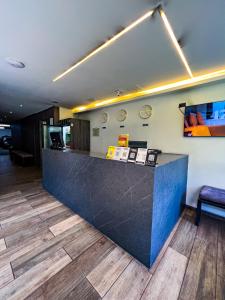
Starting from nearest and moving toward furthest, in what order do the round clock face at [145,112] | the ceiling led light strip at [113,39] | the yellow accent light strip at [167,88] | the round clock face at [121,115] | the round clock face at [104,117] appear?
the ceiling led light strip at [113,39] → the yellow accent light strip at [167,88] → the round clock face at [145,112] → the round clock face at [121,115] → the round clock face at [104,117]

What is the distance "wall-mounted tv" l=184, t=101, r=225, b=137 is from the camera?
2.20 m

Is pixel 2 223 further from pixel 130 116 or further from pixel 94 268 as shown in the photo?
pixel 130 116

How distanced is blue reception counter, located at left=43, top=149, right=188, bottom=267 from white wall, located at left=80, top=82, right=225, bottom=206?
1128mm

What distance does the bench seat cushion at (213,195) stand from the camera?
1855 mm

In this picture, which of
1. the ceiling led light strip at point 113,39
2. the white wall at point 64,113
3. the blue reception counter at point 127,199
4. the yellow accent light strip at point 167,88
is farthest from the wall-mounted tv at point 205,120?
the white wall at point 64,113

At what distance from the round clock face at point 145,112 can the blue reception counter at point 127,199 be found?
174 centimetres

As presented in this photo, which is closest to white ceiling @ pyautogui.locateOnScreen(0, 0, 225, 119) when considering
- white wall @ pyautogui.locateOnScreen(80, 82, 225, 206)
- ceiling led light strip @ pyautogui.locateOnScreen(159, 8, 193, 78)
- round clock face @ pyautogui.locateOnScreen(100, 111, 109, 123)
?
ceiling led light strip @ pyautogui.locateOnScreen(159, 8, 193, 78)

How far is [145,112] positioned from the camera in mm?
3199

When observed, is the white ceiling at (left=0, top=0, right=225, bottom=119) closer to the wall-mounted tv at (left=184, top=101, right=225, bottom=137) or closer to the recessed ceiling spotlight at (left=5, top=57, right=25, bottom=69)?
the recessed ceiling spotlight at (left=5, top=57, right=25, bottom=69)

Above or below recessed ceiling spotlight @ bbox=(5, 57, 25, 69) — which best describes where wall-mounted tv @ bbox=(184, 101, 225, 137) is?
below

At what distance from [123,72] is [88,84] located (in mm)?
895

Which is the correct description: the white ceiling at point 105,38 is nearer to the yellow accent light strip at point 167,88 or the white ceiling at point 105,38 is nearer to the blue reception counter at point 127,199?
the yellow accent light strip at point 167,88

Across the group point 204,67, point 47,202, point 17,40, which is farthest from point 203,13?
point 47,202

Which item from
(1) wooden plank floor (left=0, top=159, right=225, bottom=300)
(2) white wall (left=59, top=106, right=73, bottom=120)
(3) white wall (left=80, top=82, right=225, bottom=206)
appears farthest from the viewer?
(2) white wall (left=59, top=106, right=73, bottom=120)
